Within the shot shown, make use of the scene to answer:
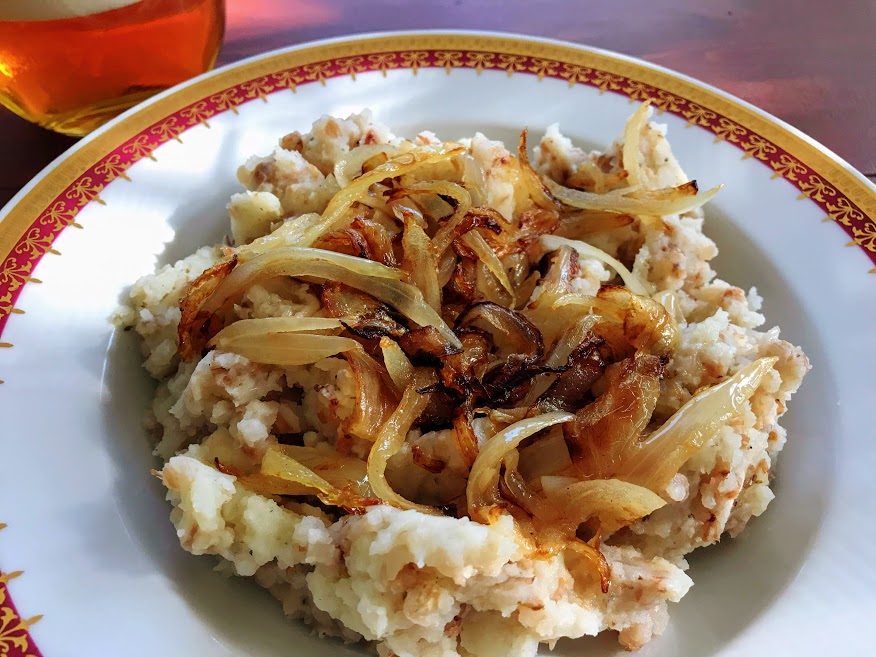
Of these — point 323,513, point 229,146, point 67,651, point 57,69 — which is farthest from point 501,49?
point 67,651

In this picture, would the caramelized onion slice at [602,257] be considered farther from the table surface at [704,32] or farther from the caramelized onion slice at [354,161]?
the table surface at [704,32]

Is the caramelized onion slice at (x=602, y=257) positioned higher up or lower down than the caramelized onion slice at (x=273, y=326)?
higher up

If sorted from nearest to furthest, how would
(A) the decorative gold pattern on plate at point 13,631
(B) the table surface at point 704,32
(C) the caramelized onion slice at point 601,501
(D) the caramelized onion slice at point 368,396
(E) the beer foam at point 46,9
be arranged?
(A) the decorative gold pattern on plate at point 13,631
(C) the caramelized onion slice at point 601,501
(D) the caramelized onion slice at point 368,396
(E) the beer foam at point 46,9
(B) the table surface at point 704,32

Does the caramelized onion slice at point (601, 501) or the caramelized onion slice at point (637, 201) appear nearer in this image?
the caramelized onion slice at point (601, 501)

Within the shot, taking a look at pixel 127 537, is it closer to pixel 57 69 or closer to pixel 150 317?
pixel 150 317

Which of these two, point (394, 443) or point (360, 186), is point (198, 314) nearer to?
point (360, 186)

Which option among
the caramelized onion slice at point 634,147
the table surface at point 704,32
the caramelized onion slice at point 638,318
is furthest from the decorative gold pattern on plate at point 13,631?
the table surface at point 704,32
